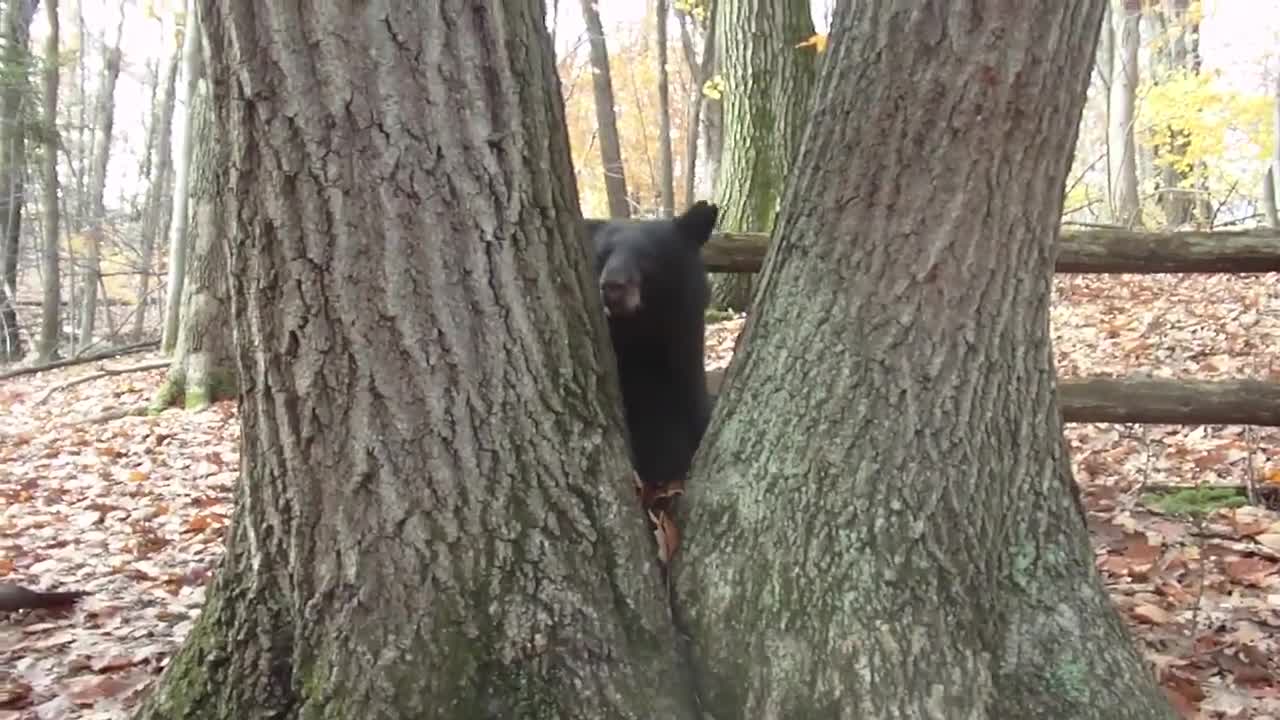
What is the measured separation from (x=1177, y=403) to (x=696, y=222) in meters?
2.15

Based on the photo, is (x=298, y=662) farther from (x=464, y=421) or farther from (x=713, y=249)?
(x=713, y=249)

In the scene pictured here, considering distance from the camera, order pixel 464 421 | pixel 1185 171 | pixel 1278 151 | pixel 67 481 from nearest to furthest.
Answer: pixel 464 421
pixel 67 481
pixel 1278 151
pixel 1185 171

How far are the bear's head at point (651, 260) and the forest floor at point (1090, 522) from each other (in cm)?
186

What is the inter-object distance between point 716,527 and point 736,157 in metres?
7.23

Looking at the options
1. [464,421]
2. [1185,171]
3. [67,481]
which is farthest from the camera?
[1185,171]

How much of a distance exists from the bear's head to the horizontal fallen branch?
126 cm

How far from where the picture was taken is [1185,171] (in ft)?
58.3

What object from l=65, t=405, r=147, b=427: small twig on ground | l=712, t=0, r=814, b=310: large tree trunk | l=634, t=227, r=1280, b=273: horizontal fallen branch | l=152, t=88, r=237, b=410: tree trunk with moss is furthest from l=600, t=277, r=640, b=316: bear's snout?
l=65, t=405, r=147, b=427: small twig on ground

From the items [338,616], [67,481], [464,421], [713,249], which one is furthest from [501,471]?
[67,481]

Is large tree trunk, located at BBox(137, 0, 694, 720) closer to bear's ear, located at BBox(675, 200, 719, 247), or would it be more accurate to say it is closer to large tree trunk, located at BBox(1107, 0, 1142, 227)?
bear's ear, located at BBox(675, 200, 719, 247)

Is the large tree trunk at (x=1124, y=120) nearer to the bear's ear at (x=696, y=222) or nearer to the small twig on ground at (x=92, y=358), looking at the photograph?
the bear's ear at (x=696, y=222)

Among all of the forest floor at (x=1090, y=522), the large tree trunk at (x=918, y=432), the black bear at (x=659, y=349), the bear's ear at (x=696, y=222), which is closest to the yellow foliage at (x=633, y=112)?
the forest floor at (x=1090, y=522)

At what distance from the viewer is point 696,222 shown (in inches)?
154

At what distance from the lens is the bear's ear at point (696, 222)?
389 centimetres
